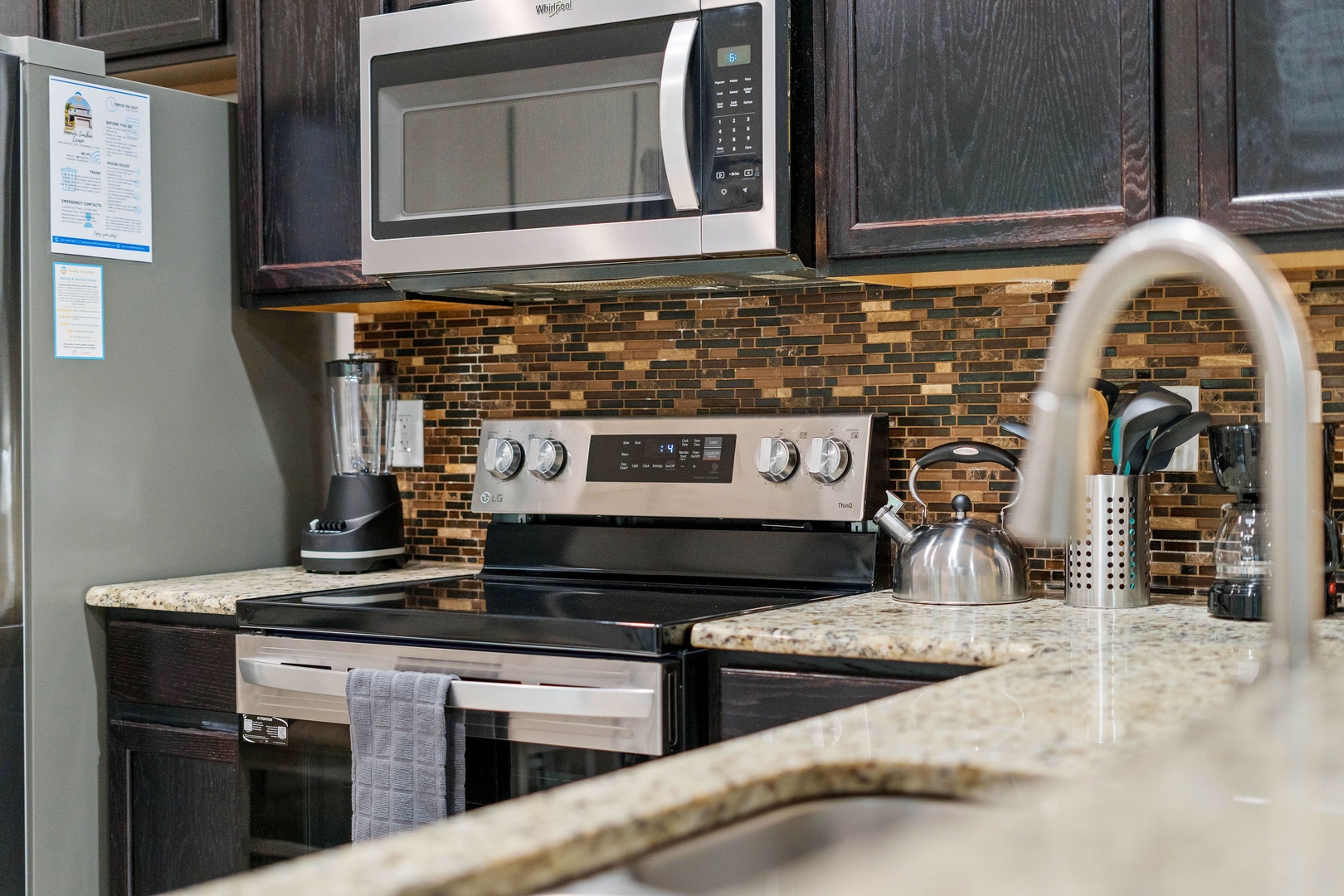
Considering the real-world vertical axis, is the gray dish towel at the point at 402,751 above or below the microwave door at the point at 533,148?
below

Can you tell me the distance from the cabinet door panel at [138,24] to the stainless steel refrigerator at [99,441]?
5.7 inches

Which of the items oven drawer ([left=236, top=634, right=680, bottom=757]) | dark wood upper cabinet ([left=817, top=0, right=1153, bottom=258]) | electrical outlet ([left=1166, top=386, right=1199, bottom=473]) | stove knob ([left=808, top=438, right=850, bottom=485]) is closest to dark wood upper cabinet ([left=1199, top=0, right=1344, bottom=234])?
dark wood upper cabinet ([left=817, top=0, right=1153, bottom=258])

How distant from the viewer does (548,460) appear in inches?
98.8

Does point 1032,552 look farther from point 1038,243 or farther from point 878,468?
point 1038,243

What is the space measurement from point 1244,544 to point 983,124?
0.67 metres

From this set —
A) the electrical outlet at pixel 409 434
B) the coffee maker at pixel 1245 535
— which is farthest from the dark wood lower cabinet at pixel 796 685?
the electrical outlet at pixel 409 434

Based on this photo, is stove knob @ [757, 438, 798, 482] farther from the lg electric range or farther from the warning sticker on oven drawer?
the warning sticker on oven drawer

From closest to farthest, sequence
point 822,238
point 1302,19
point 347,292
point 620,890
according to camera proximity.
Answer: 1. point 620,890
2. point 1302,19
3. point 822,238
4. point 347,292

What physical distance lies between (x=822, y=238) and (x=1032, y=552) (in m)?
0.63

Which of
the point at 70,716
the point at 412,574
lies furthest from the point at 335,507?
the point at 70,716

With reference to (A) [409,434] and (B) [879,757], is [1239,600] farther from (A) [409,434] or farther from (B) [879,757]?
(A) [409,434]

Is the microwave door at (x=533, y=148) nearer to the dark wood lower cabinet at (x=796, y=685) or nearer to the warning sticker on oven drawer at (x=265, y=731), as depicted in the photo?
the dark wood lower cabinet at (x=796, y=685)

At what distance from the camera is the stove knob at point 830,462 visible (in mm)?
2264

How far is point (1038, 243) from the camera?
76.8 inches
